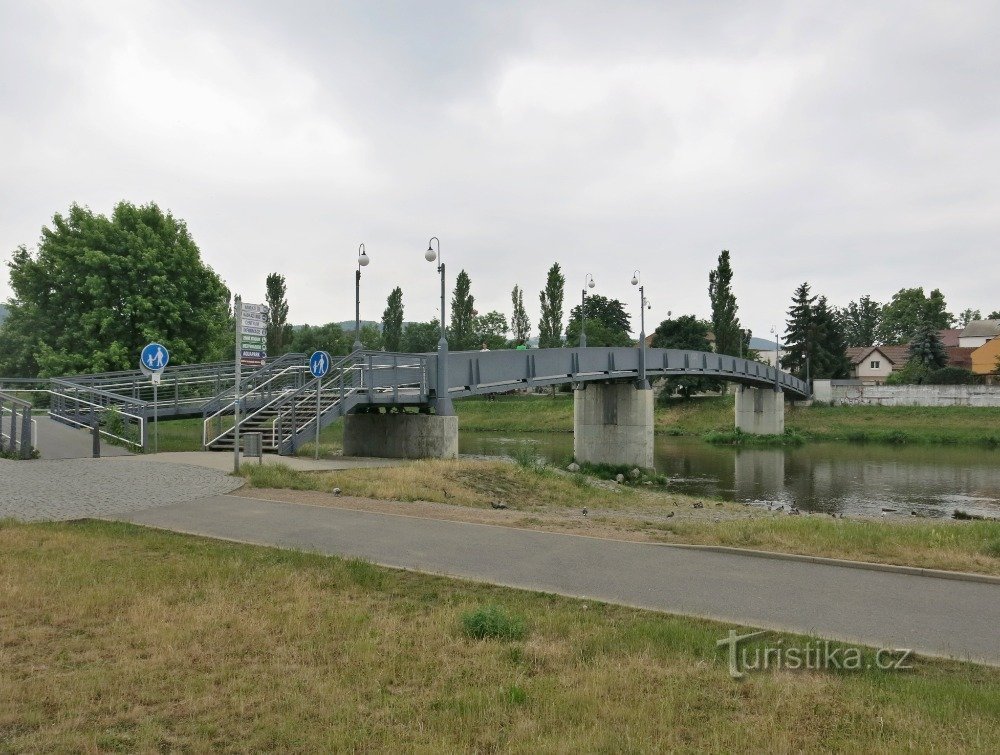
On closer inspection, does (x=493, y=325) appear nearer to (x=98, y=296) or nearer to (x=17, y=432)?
(x=98, y=296)

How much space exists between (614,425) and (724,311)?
43.3m

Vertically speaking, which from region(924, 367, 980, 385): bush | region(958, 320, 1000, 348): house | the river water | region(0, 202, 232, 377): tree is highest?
region(958, 320, 1000, 348): house

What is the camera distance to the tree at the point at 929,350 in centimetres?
7881

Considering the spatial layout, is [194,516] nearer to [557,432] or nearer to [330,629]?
[330,629]

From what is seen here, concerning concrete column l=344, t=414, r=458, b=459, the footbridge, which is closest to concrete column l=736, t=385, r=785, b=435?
the footbridge

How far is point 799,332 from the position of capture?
77312 mm

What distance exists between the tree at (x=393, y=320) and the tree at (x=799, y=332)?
46.2 m

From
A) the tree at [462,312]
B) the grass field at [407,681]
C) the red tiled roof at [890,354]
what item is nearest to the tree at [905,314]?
the red tiled roof at [890,354]

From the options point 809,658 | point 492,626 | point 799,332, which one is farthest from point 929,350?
point 492,626

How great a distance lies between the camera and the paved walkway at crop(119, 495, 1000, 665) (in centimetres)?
631

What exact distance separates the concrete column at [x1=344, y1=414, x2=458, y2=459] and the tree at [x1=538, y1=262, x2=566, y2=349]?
209 ft

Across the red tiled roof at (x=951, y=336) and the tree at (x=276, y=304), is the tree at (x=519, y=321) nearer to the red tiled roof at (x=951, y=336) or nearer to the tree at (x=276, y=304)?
the tree at (x=276, y=304)

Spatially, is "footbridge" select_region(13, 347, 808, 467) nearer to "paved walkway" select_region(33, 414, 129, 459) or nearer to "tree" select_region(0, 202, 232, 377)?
"paved walkway" select_region(33, 414, 129, 459)

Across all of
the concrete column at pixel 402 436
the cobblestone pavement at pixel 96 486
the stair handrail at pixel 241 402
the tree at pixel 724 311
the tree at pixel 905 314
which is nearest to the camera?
the cobblestone pavement at pixel 96 486
